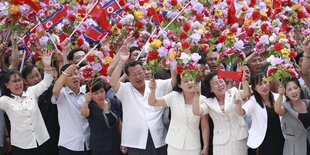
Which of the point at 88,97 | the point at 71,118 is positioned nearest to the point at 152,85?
the point at 88,97

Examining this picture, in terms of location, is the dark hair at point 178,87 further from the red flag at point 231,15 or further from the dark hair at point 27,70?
the red flag at point 231,15

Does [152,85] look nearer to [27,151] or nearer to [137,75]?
[137,75]

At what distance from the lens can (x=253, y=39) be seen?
698cm

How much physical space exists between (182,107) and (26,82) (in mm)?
1795

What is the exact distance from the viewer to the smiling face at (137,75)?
648 centimetres

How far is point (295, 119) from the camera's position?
234 inches

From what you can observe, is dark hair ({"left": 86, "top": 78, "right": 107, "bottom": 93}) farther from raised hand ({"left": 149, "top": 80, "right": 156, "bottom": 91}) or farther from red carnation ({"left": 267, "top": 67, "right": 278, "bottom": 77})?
red carnation ({"left": 267, "top": 67, "right": 278, "bottom": 77})

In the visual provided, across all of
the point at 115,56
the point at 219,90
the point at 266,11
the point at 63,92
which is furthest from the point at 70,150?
the point at 266,11

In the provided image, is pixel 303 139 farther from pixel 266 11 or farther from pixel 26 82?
pixel 26 82

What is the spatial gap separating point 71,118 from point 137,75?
80cm

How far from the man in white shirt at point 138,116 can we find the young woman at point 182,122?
21cm

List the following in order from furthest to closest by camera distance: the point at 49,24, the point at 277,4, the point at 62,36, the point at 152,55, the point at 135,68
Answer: the point at 277,4 < the point at 62,36 < the point at 49,24 < the point at 135,68 < the point at 152,55

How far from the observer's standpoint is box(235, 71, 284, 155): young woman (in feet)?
19.9

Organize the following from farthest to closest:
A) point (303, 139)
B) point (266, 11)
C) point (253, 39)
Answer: point (266, 11) < point (253, 39) < point (303, 139)
